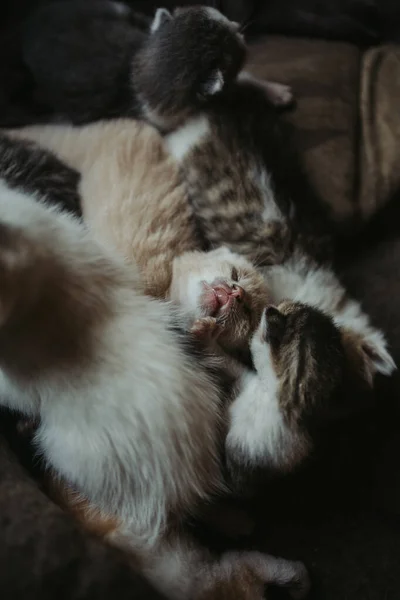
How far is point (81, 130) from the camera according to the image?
5.03ft

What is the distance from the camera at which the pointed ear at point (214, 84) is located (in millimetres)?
1531

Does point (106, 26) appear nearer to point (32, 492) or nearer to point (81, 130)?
point (81, 130)

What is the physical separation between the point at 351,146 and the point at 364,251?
0.83 ft

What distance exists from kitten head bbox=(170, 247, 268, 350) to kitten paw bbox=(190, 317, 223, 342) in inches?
0.8

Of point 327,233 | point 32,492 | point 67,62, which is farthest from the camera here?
point 67,62

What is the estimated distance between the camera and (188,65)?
61.8 inches

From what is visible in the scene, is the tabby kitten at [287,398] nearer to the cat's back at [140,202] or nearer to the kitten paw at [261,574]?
the kitten paw at [261,574]

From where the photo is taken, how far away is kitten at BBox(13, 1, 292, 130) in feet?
5.15

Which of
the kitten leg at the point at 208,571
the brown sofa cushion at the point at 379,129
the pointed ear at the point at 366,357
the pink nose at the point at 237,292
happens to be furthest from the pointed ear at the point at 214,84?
the kitten leg at the point at 208,571

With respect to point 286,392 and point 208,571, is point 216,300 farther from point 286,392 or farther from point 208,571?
point 208,571

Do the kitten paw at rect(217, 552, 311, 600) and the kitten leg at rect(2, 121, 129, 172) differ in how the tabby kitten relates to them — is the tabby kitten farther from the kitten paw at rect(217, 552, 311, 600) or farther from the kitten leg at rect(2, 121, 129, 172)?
the kitten leg at rect(2, 121, 129, 172)

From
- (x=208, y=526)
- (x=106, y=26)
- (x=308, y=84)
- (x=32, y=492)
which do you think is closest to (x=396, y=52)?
(x=308, y=84)

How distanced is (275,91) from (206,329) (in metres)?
0.70

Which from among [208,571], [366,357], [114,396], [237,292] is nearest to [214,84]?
[237,292]
